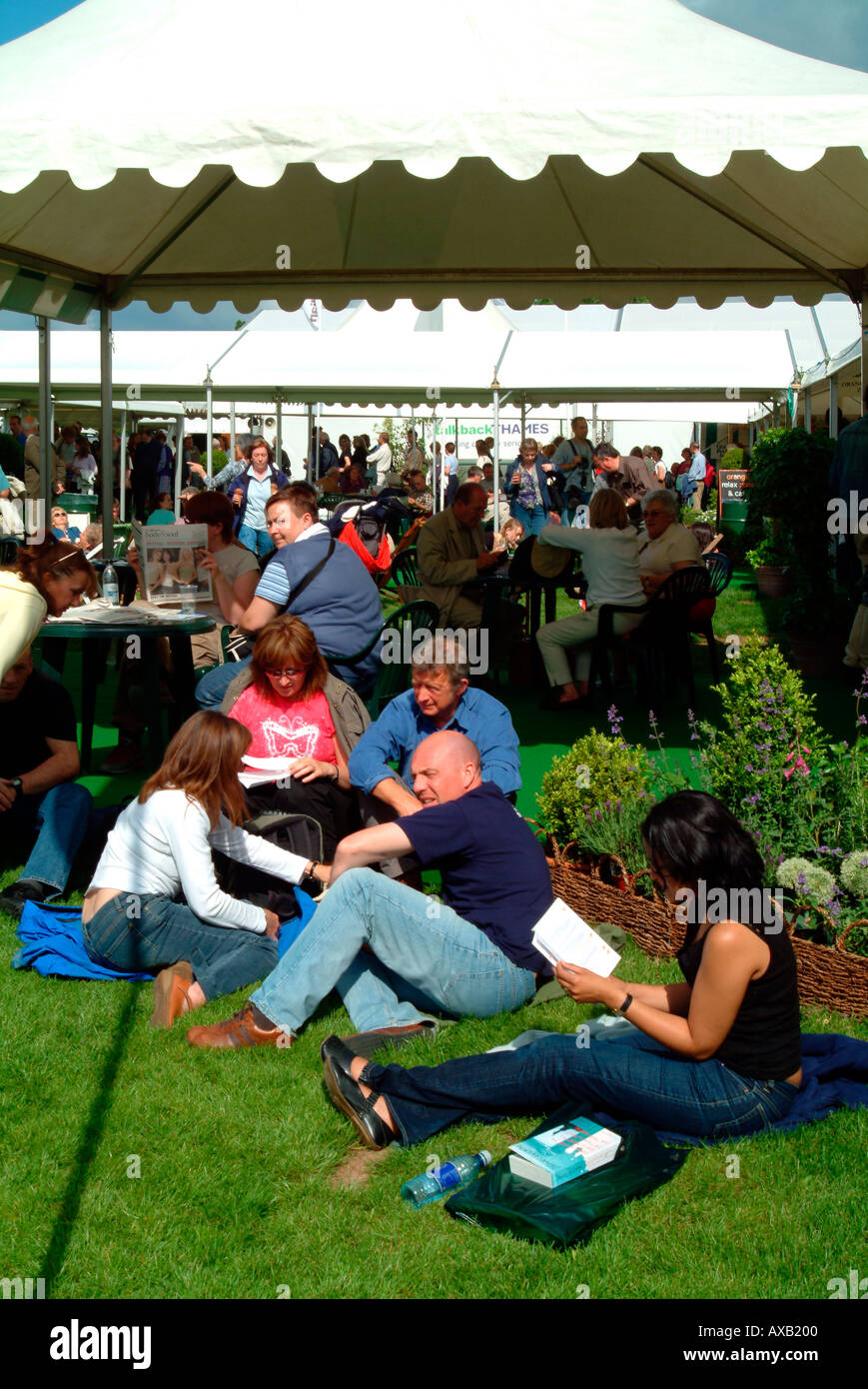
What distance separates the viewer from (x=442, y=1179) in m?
2.96

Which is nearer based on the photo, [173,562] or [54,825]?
[54,825]

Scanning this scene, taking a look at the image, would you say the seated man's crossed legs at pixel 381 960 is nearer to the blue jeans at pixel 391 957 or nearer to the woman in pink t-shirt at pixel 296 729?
the blue jeans at pixel 391 957

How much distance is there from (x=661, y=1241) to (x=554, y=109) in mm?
3485

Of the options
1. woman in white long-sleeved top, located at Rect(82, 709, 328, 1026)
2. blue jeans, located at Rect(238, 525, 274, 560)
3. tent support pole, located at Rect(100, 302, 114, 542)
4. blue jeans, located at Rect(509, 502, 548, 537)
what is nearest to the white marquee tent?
tent support pole, located at Rect(100, 302, 114, 542)

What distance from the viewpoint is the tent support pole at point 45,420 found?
8055 mm

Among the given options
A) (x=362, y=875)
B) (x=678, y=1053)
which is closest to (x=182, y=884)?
(x=362, y=875)

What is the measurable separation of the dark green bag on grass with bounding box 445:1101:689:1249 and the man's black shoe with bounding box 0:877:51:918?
2.37 meters

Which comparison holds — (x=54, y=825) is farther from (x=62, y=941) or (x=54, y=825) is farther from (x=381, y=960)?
(x=381, y=960)

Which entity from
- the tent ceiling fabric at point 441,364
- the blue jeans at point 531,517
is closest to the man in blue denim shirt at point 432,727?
the tent ceiling fabric at point 441,364

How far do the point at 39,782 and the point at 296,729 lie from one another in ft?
3.50

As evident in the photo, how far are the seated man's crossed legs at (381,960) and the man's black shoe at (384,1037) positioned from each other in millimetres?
29

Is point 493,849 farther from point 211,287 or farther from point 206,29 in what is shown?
point 211,287

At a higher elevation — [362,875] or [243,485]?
[243,485]
